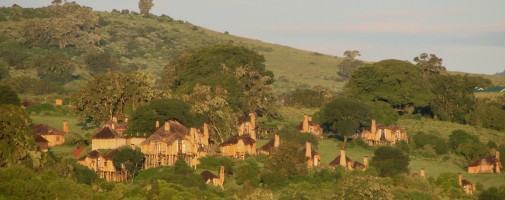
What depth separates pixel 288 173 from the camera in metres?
101

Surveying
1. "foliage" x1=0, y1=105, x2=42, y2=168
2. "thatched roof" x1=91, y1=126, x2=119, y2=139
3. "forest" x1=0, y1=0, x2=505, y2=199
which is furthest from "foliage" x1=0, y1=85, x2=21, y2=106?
"foliage" x1=0, y1=105, x2=42, y2=168

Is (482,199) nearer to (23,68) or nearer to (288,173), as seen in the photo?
(288,173)

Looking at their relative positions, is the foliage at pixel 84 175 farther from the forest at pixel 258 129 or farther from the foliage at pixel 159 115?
the foliage at pixel 159 115

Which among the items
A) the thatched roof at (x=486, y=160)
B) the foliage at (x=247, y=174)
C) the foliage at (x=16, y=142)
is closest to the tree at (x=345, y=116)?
the thatched roof at (x=486, y=160)

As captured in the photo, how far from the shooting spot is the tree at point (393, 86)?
14425cm

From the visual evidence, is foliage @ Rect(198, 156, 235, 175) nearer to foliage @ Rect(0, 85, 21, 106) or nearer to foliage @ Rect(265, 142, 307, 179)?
foliage @ Rect(265, 142, 307, 179)

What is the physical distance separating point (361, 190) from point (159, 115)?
915 inches

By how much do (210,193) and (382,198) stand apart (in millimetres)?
12127

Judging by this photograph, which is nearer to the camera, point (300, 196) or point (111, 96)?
point (300, 196)

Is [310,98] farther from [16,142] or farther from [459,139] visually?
[16,142]

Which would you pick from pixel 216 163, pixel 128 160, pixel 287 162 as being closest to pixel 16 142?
pixel 128 160

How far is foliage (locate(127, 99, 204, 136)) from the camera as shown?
108m

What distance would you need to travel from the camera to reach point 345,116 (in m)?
124

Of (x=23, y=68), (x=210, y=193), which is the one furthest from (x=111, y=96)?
(x=23, y=68)
